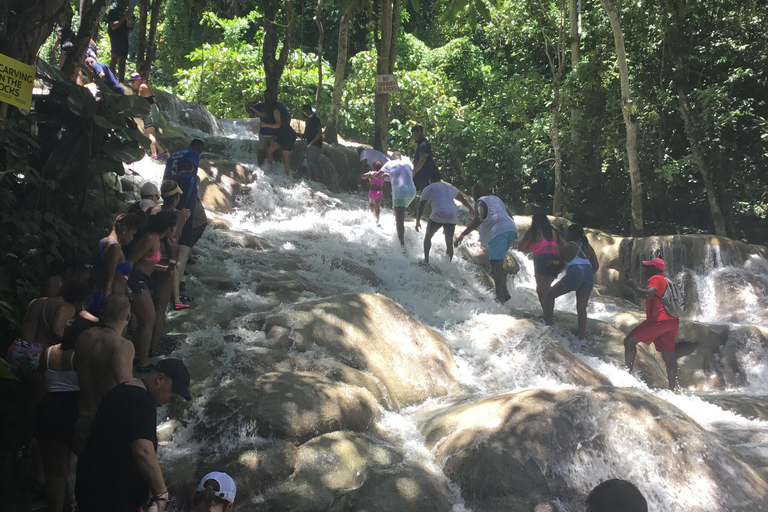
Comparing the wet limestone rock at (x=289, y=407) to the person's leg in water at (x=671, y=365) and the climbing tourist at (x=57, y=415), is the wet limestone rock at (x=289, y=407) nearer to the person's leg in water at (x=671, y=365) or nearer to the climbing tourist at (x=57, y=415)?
Result: the climbing tourist at (x=57, y=415)

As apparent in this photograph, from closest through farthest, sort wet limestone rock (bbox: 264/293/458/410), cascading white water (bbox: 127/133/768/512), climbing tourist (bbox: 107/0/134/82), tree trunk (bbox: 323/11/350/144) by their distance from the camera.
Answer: cascading white water (bbox: 127/133/768/512) → wet limestone rock (bbox: 264/293/458/410) → climbing tourist (bbox: 107/0/134/82) → tree trunk (bbox: 323/11/350/144)

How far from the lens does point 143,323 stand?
5.80 m

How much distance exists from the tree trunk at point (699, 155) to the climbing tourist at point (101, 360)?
15.9m

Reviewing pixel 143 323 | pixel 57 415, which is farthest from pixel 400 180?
pixel 57 415

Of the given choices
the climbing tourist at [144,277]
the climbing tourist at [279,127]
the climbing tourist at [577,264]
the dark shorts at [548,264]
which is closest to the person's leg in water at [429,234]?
the dark shorts at [548,264]

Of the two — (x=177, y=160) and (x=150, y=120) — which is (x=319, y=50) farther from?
(x=177, y=160)

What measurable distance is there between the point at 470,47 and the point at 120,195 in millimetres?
17454

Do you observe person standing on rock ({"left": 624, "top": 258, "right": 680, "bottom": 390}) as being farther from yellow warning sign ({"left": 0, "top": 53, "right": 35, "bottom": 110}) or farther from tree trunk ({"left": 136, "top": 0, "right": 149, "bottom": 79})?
tree trunk ({"left": 136, "top": 0, "right": 149, "bottom": 79})

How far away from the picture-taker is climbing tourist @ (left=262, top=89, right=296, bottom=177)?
1402cm

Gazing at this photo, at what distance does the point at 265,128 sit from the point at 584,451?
10.8 meters

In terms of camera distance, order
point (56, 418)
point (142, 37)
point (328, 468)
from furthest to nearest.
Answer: point (142, 37) → point (328, 468) → point (56, 418)

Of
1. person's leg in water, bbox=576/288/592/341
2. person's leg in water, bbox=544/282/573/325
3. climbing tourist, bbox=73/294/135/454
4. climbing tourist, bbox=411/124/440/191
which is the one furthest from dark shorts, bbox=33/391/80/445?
climbing tourist, bbox=411/124/440/191

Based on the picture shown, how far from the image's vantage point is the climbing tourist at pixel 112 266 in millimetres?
5336

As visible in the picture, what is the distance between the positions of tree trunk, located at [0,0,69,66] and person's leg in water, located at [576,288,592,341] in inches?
265
